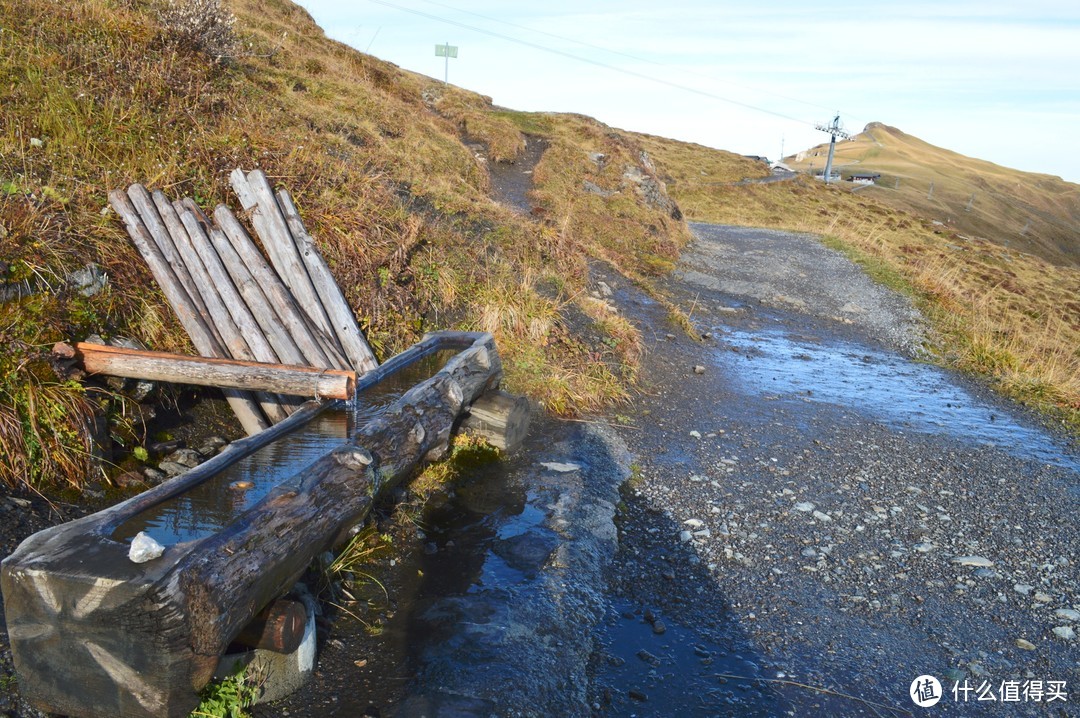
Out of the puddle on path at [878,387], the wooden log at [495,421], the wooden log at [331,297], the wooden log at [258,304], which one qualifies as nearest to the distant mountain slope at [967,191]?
the puddle on path at [878,387]

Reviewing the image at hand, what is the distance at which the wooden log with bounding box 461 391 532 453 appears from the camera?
6723mm

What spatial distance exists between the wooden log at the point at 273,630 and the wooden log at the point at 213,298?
8.82 feet

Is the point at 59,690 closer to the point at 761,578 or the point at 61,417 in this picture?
the point at 61,417

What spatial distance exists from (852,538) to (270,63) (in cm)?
1450

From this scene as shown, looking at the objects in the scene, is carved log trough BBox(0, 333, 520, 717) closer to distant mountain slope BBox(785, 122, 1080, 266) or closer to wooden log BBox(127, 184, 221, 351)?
wooden log BBox(127, 184, 221, 351)

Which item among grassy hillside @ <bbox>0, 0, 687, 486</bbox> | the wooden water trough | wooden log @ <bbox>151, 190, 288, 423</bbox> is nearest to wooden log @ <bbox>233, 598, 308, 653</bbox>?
the wooden water trough

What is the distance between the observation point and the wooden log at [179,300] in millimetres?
5656

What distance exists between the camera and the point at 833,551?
5.44m

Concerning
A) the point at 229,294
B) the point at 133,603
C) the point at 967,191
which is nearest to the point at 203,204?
the point at 229,294

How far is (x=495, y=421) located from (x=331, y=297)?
204cm

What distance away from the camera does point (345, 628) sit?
4.01 metres

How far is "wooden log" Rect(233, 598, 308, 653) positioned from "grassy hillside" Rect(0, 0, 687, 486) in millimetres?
1998

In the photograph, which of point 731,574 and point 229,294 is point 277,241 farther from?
point 731,574

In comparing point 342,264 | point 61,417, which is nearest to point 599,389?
point 342,264
